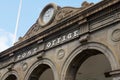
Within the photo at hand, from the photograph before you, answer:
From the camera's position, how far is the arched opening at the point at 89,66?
1437cm

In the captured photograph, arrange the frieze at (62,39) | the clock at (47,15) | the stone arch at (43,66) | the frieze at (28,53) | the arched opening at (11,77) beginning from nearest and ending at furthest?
the frieze at (62,39), the stone arch at (43,66), the clock at (47,15), the frieze at (28,53), the arched opening at (11,77)

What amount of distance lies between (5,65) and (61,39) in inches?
254

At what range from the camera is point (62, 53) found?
50.4 ft

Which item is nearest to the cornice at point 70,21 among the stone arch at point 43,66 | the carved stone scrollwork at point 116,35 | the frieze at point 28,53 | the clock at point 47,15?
the frieze at point 28,53

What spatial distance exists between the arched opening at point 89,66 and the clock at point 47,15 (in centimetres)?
361

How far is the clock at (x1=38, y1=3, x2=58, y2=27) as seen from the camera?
17244 mm

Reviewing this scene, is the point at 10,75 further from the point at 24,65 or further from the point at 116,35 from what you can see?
the point at 116,35

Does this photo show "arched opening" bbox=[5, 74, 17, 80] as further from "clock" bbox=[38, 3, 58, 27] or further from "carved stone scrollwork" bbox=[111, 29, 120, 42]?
"carved stone scrollwork" bbox=[111, 29, 120, 42]

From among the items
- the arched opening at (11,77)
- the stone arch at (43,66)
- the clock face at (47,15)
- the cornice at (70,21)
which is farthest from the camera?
the arched opening at (11,77)

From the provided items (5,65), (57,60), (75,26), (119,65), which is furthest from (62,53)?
(5,65)

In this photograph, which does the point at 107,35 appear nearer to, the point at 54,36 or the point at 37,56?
the point at 54,36

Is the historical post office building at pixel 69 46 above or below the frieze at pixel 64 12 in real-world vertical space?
below

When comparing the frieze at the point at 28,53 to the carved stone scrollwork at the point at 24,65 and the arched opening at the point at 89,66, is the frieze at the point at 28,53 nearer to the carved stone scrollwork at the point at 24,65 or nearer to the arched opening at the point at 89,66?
the carved stone scrollwork at the point at 24,65

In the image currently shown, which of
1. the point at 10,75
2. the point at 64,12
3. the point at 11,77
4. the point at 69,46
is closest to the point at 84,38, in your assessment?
the point at 69,46
